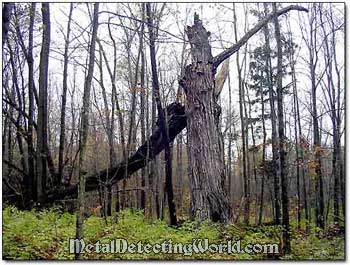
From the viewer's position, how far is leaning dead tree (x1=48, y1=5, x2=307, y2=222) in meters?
3.47

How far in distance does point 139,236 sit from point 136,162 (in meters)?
0.53

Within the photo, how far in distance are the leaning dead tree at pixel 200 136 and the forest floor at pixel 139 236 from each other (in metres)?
0.15

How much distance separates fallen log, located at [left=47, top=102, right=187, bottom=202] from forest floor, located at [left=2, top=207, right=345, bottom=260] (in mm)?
226

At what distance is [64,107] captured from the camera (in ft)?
11.4

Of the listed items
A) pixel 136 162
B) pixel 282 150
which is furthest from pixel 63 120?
pixel 282 150

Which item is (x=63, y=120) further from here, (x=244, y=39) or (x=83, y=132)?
(x=244, y=39)

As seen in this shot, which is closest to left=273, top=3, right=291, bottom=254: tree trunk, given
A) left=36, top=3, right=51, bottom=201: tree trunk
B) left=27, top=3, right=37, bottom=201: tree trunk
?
left=36, top=3, right=51, bottom=201: tree trunk

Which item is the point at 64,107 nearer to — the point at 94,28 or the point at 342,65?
the point at 94,28

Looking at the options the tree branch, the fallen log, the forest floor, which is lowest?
the forest floor

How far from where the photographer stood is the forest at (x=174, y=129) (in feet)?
11.0

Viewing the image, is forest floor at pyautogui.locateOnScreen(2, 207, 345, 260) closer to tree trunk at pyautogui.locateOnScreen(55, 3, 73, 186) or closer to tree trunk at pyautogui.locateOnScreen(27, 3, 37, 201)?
tree trunk at pyautogui.locateOnScreen(27, 3, 37, 201)

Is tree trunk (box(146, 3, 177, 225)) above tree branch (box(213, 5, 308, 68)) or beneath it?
beneath

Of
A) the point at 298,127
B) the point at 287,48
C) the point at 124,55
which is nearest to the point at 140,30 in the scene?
the point at 124,55

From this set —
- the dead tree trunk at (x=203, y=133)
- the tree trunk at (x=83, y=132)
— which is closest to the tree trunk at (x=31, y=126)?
the tree trunk at (x=83, y=132)
